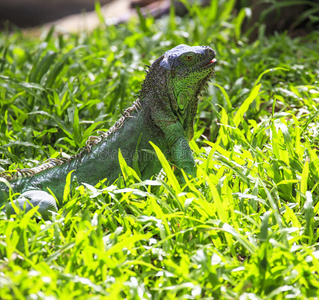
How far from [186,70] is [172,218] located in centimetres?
113

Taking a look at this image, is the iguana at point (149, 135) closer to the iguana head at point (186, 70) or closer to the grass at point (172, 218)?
the iguana head at point (186, 70)

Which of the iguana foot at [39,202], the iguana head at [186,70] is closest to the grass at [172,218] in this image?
the iguana foot at [39,202]

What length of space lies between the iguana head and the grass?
17.6 inches

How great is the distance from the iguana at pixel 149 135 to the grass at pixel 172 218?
0.18 metres

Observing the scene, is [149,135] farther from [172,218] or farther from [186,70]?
[172,218]

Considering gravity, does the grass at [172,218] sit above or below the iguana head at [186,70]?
below

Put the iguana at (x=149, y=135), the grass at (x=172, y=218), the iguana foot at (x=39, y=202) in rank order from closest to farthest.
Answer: the grass at (x=172, y=218), the iguana foot at (x=39, y=202), the iguana at (x=149, y=135)

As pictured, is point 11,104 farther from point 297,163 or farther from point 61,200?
point 297,163

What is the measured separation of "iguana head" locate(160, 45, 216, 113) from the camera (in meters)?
2.70

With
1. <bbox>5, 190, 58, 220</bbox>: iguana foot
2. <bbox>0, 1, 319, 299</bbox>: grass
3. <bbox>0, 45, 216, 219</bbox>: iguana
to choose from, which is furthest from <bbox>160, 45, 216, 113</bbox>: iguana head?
<bbox>5, 190, 58, 220</bbox>: iguana foot

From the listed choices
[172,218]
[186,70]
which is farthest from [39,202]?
[186,70]

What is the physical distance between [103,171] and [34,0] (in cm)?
1367

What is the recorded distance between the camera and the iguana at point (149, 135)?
2.68 metres

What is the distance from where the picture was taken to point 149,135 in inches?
111
